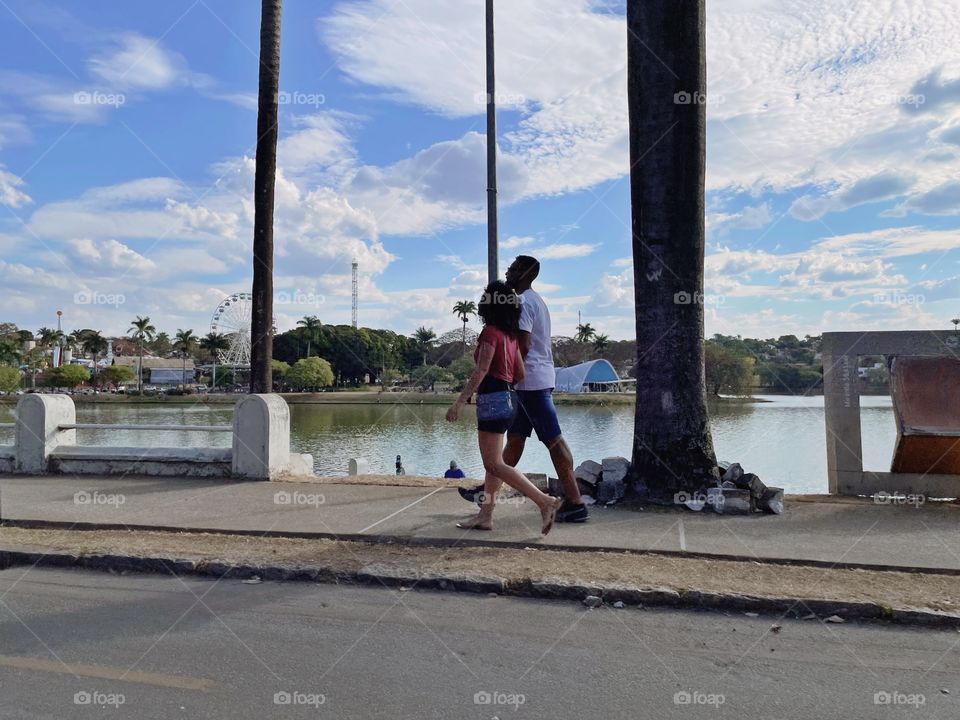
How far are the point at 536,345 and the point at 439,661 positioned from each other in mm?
3160

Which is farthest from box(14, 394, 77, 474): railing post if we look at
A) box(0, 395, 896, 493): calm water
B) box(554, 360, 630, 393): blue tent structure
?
box(554, 360, 630, 393): blue tent structure

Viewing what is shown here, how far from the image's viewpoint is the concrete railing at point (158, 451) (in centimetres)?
911

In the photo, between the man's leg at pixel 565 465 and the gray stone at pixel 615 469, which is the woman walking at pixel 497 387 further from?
the gray stone at pixel 615 469

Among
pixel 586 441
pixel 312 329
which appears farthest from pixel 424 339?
pixel 586 441

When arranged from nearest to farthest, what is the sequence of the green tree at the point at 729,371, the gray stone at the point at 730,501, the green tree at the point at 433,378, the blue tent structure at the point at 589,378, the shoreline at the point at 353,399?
1. the gray stone at the point at 730,501
2. the green tree at the point at 729,371
3. the shoreline at the point at 353,399
4. the blue tent structure at the point at 589,378
5. the green tree at the point at 433,378

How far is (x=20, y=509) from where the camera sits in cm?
759

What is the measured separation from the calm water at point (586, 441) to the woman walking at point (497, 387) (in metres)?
3.86

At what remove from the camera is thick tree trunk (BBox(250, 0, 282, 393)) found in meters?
11.8

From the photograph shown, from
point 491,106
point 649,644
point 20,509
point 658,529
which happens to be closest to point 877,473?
point 658,529

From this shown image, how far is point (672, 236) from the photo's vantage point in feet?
24.1

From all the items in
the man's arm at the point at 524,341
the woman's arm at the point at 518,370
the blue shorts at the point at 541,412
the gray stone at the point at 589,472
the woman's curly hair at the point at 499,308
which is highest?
the woman's curly hair at the point at 499,308

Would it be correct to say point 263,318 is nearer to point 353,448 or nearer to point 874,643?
point 874,643

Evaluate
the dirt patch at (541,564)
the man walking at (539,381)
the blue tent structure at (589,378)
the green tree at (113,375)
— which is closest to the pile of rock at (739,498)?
the man walking at (539,381)

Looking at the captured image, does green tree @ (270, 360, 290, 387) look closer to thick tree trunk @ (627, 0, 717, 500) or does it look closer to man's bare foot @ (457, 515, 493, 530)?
thick tree trunk @ (627, 0, 717, 500)
